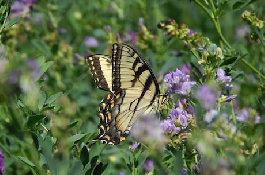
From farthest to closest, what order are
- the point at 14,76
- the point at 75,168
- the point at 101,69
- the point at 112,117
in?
1. the point at 101,69
2. the point at 112,117
3. the point at 75,168
4. the point at 14,76

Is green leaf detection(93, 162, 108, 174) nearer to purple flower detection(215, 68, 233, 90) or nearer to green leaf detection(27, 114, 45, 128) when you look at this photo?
green leaf detection(27, 114, 45, 128)

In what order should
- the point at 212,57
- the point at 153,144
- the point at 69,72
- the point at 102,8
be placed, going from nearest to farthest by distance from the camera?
the point at 153,144
the point at 212,57
the point at 69,72
the point at 102,8

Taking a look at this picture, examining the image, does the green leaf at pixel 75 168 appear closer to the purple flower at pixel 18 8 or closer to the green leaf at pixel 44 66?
the green leaf at pixel 44 66

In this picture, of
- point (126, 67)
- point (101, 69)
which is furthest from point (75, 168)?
point (101, 69)

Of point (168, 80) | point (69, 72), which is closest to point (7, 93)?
point (168, 80)

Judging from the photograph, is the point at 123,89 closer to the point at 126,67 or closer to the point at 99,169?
the point at 126,67

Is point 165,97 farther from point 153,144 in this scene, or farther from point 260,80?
point 153,144

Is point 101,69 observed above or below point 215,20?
below

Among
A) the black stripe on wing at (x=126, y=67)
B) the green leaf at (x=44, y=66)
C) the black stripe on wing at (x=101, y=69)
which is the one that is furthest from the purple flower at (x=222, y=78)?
the black stripe on wing at (x=101, y=69)
